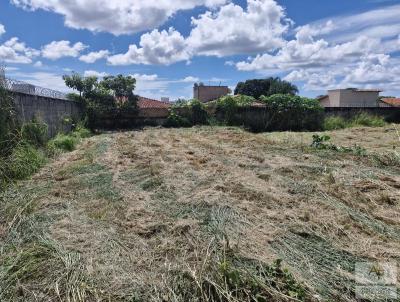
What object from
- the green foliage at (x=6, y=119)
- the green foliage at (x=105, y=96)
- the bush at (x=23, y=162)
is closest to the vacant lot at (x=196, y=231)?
the bush at (x=23, y=162)

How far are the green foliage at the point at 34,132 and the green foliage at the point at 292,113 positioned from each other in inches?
395

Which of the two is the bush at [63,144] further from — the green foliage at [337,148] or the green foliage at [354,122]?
the green foliage at [354,122]

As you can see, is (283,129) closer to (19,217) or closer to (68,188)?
(68,188)

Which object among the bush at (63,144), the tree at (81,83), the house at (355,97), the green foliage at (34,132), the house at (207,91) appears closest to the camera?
the green foliage at (34,132)

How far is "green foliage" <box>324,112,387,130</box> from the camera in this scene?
15.7m

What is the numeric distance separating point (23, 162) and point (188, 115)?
11293 millimetres

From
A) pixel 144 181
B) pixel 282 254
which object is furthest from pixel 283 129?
pixel 282 254

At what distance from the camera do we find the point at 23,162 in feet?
18.5

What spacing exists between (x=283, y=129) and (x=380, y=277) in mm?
13432

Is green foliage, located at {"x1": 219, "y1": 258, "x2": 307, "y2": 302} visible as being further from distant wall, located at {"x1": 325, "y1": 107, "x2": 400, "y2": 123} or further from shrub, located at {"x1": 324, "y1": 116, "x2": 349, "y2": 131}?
distant wall, located at {"x1": 325, "y1": 107, "x2": 400, "y2": 123}

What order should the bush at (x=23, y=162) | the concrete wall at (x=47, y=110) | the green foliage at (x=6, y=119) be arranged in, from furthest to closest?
the concrete wall at (x=47, y=110) < the green foliage at (x=6, y=119) < the bush at (x=23, y=162)

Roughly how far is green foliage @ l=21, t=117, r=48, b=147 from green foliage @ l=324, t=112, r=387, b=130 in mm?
11782

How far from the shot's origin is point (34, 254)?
9.29ft

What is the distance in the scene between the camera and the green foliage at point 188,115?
16328mm
